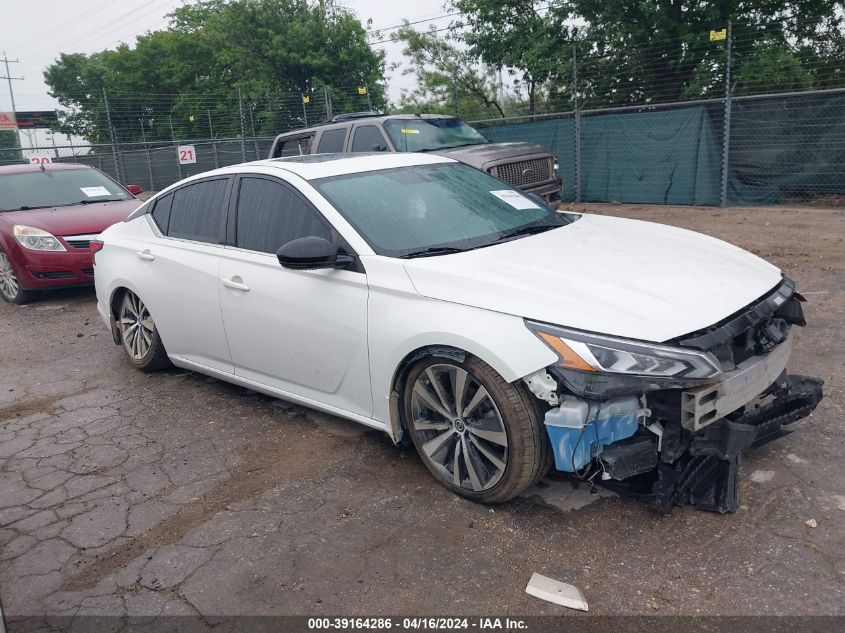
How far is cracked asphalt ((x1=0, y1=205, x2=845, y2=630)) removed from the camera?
2.67m

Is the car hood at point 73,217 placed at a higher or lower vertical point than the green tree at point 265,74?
lower

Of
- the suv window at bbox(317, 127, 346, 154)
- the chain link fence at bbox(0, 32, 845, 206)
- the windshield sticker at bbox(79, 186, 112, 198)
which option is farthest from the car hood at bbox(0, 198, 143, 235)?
the chain link fence at bbox(0, 32, 845, 206)

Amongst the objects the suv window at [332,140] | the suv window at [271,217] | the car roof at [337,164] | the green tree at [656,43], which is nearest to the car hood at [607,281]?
the suv window at [271,217]

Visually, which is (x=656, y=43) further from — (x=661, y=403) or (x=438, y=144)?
(x=661, y=403)

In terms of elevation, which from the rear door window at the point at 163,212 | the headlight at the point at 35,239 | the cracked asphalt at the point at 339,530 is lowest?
the cracked asphalt at the point at 339,530

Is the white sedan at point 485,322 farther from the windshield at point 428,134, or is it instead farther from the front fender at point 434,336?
the windshield at point 428,134

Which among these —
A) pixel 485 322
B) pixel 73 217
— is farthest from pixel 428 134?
pixel 485 322

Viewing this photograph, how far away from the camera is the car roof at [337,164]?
417cm

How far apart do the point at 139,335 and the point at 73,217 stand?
12.0 ft

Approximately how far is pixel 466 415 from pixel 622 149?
1134 centimetres

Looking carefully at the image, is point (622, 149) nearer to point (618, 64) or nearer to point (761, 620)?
point (618, 64)

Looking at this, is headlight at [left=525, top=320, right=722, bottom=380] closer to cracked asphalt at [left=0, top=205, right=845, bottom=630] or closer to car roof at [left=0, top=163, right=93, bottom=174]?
cracked asphalt at [left=0, top=205, right=845, bottom=630]

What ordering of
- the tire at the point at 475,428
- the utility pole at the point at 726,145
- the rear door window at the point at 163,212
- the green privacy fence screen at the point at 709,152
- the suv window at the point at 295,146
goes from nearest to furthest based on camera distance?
the tire at the point at 475,428, the rear door window at the point at 163,212, the suv window at the point at 295,146, the green privacy fence screen at the point at 709,152, the utility pole at the point at 726,145

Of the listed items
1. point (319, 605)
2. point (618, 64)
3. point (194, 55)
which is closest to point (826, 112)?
point (618, 64)
